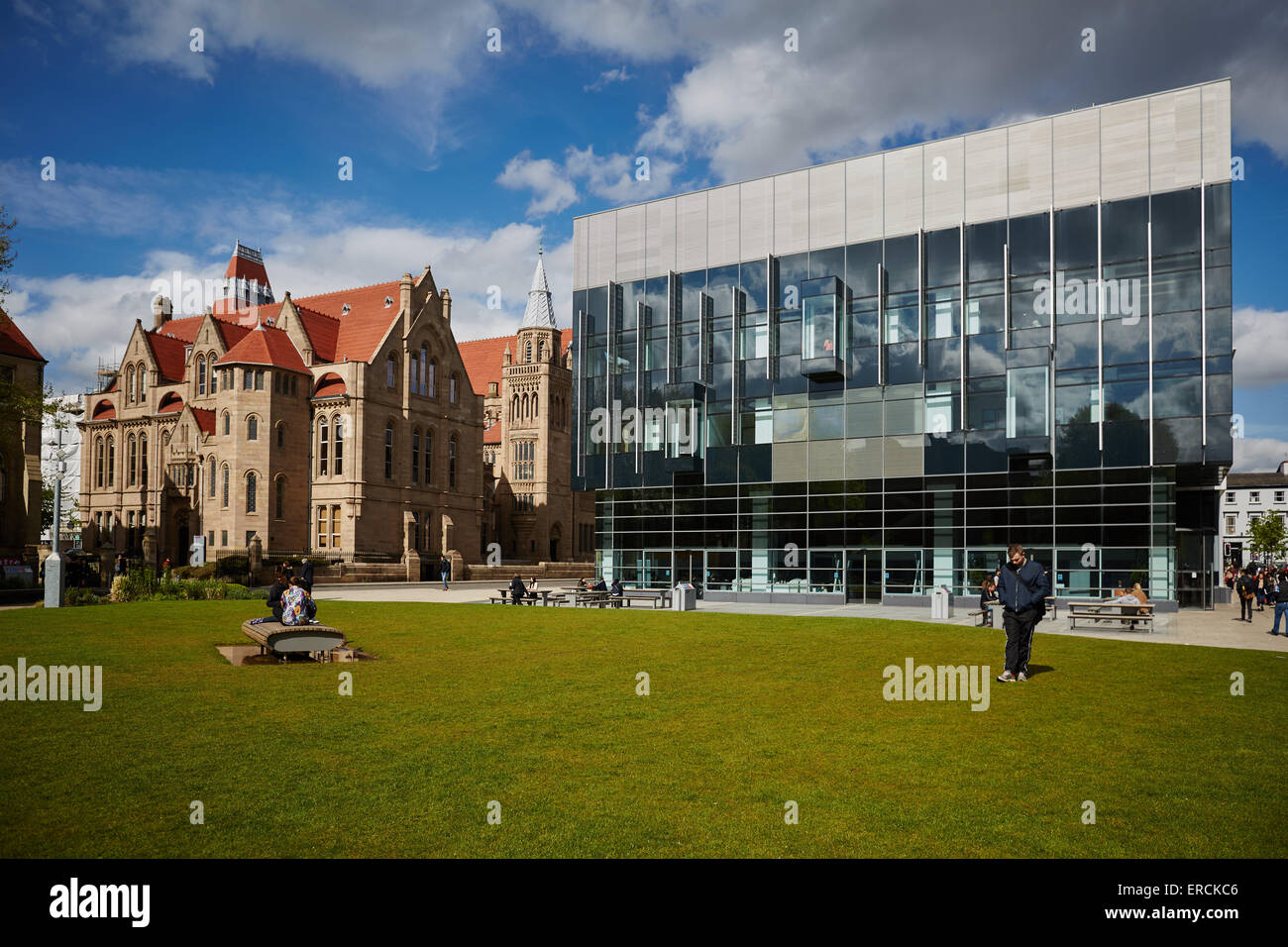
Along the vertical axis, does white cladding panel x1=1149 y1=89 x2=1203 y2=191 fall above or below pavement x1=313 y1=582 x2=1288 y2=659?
above

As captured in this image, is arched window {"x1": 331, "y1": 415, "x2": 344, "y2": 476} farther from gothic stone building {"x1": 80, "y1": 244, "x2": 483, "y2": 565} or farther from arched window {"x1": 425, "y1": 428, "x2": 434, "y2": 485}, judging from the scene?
arched window {"x1": 425, "y1": 428, "x2": 434, "y2": 485}

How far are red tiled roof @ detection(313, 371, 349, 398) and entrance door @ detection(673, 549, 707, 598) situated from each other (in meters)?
33.5

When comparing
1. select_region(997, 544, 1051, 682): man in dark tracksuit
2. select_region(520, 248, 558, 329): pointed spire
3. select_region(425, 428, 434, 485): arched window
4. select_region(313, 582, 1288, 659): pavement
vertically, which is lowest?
select_region(313, 582, 1288, 659): pavement

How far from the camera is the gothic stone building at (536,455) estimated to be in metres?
94.8

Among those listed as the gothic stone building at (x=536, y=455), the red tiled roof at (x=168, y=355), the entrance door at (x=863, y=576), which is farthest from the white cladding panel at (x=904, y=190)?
the red tiled roof at (x=168, y=355)

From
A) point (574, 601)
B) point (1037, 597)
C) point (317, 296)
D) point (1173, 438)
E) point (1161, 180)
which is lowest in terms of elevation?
point (574, 601)

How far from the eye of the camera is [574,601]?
36.1m

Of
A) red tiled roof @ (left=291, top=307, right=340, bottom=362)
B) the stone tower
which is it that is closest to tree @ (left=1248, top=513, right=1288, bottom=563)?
the stone tower

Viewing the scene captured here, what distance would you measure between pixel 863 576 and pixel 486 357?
254 feet

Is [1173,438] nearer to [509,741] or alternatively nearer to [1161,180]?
[1161,180]

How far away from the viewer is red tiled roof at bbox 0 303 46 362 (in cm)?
5950

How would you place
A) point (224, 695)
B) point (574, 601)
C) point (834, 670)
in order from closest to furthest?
point (224, 695) → point (834, 670) → point (574, 601)
